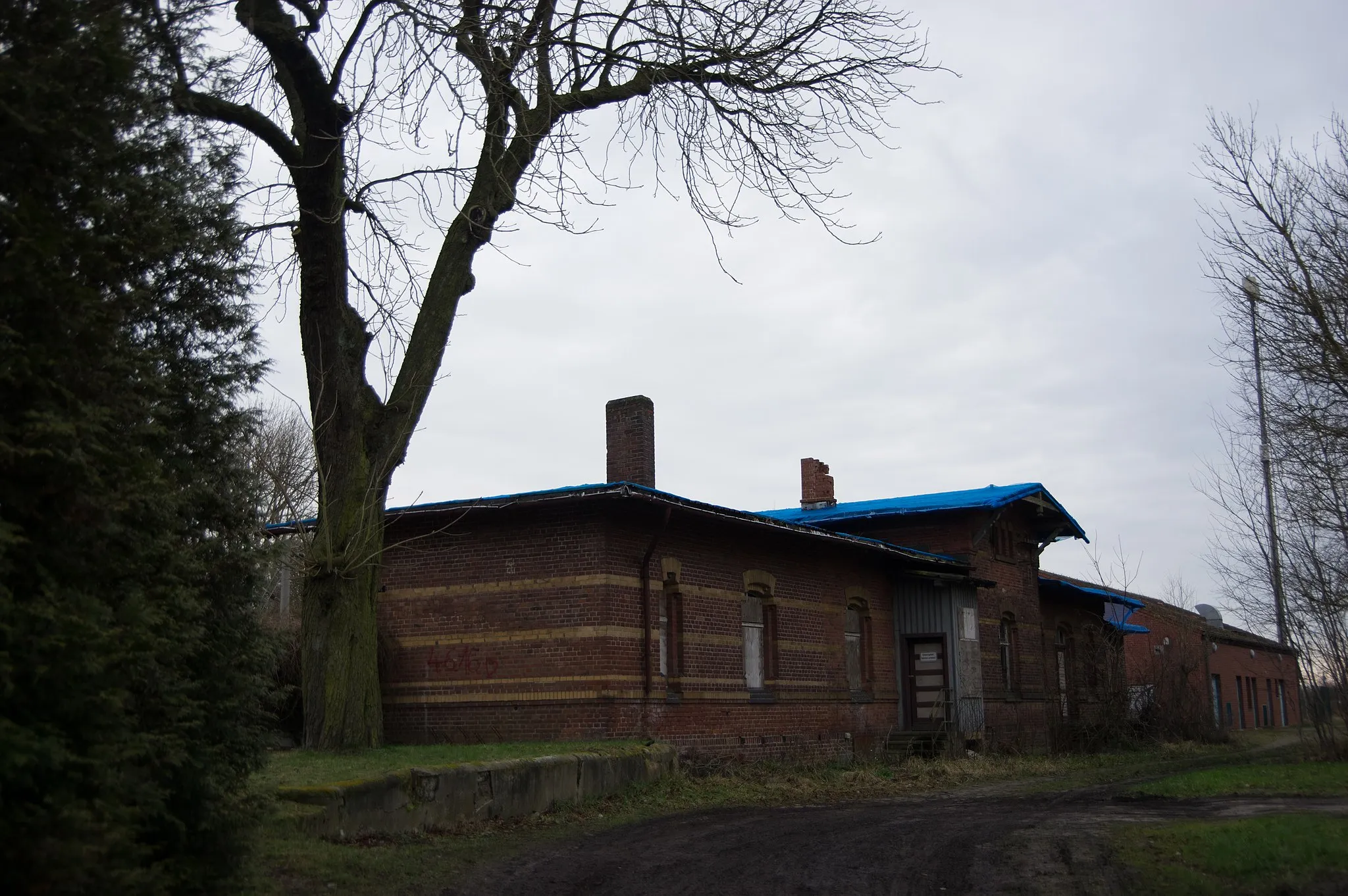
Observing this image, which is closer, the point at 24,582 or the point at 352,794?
the point at 24,582

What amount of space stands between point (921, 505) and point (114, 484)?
22.3m

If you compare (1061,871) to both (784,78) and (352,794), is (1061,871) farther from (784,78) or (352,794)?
(784,78)

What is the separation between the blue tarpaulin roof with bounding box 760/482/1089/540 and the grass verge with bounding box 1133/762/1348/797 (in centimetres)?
847

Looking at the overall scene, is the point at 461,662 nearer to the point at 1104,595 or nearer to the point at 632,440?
the point at 632,440

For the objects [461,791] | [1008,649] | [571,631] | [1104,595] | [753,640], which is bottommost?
[461,791]

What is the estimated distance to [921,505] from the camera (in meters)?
26.5

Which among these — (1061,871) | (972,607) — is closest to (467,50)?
(1061,871)

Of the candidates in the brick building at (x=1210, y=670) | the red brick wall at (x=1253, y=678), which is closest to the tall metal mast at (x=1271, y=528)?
the brick building at (x=1210, y=670)

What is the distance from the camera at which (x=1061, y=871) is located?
9289 millimetres

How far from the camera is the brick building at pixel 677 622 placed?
1719 centimetres

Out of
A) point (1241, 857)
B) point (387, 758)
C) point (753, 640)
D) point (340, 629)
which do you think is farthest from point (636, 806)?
point (1241, 857)

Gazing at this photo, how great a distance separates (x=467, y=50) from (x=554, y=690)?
931cm

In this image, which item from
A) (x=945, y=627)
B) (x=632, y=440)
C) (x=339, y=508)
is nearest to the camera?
(x=339, y=508)

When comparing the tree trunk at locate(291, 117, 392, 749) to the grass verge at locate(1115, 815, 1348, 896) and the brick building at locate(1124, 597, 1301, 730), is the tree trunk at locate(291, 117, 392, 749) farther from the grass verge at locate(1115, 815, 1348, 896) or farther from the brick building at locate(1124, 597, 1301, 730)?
the brick building at locate(1124, 597, 1301, 730)
